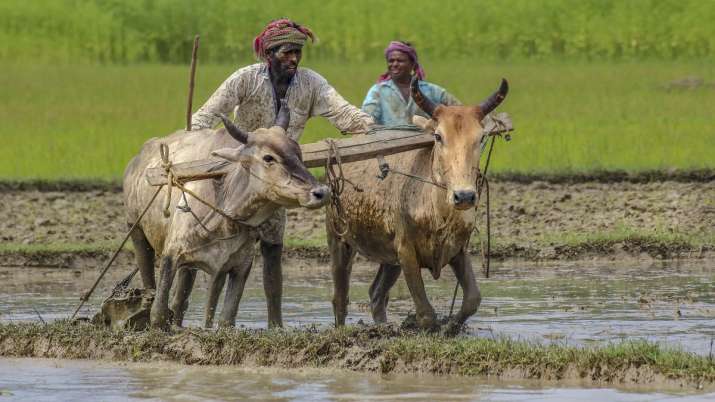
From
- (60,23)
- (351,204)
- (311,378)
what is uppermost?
(60,23)

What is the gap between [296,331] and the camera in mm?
8508

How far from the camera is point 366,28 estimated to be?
2828cm

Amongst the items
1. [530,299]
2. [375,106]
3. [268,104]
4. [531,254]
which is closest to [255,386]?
[268,104]

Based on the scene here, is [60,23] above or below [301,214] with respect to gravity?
above

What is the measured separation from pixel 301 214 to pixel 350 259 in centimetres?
540

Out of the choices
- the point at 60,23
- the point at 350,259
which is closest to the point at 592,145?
the point at 350,259

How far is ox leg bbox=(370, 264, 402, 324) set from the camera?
32.3 ft

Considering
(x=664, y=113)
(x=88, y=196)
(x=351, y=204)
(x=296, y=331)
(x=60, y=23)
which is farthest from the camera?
(x=60, y=23)

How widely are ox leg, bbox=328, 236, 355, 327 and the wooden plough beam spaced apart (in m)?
1.01

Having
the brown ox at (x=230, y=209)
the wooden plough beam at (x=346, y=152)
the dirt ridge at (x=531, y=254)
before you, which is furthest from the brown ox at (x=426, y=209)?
the dirt ridge at (x=531, y=254)

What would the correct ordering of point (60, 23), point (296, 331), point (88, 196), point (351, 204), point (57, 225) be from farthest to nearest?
point (60, 23)
point (88, 196)
point (57, 225)
point (351, 204)
point (296, 331)

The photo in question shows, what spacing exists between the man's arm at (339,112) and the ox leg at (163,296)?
4.72 feet

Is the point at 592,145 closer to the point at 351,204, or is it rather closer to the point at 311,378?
the point at 351,204

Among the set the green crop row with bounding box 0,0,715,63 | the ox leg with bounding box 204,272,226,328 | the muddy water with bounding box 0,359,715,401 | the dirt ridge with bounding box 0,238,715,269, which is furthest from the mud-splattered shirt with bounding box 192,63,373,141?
the green crop row with bounding box 0,0,715,63
